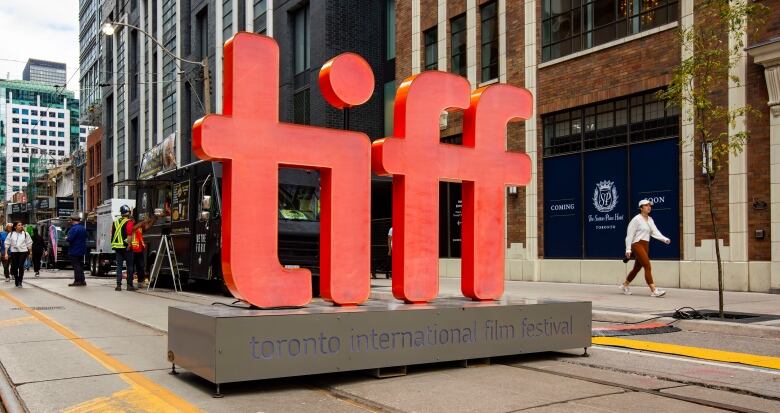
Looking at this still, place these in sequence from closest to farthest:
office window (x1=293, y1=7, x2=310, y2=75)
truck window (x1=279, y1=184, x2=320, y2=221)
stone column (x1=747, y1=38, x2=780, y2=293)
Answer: stone column (x1=747, y1=38, x2=780, y2=293) < truck window (x1=279, y1=184, x2=320, y2=221) < office window (x1=293, y1=7, x2=310, y2=75)

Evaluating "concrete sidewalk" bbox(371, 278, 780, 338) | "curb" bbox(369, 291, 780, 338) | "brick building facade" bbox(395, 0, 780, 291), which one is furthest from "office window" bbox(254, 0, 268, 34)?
"curb" bbox(369, 291, 780, 338)

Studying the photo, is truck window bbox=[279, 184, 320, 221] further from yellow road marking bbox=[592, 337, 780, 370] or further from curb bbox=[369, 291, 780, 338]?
yellow road marking bbox=[592, 337, 780, 370]

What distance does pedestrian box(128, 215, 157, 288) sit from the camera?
1722 cm

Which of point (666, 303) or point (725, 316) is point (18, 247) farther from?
point (725, 316)

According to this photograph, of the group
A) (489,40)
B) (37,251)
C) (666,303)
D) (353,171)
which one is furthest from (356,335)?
(37,251)

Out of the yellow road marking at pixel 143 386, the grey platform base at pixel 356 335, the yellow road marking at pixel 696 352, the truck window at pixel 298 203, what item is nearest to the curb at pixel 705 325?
the yellow road marking at pixel 696 352

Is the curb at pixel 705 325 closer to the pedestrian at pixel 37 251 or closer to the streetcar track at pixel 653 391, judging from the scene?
the streetcar track at pixel 653 391

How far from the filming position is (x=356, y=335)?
610 centimetres

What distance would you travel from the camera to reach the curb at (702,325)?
30.2 feet

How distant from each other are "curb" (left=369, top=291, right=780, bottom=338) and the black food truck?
600cm

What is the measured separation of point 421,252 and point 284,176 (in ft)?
25.1

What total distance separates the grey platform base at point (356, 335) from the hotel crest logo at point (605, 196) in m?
10.9

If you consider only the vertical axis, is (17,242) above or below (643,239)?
below

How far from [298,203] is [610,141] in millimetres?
8294
